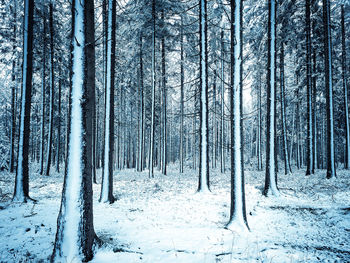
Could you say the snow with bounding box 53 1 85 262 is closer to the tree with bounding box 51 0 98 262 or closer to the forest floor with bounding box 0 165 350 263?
the tree with bounding box 51 0 98 262

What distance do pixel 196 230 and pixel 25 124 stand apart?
6953 millimetres

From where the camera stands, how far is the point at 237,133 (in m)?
4.91

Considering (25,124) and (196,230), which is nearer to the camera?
(196,230)

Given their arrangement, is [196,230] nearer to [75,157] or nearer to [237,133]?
[237,133]

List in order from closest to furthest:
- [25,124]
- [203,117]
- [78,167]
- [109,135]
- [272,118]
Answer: [78,167], [25,124], [109,135], [272,118], [203,117]

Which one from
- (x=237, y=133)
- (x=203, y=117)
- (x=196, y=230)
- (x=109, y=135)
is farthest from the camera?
(x=203, y=117)

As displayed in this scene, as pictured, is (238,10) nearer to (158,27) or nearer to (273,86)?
(273,86)

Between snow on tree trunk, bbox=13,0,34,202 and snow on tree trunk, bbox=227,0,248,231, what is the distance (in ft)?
23.3

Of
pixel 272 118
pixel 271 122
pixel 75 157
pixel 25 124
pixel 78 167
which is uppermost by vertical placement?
pixel 272 118

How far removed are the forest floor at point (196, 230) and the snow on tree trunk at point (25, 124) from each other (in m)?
0.60

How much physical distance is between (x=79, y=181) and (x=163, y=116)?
13.3 m

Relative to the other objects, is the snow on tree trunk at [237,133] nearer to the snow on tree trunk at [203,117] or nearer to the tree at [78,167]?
the snow on tree trunk at [203,117]

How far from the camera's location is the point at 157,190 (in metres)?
→ 9.12

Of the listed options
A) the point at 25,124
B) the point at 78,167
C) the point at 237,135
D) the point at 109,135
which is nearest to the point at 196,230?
the point at 237,135
